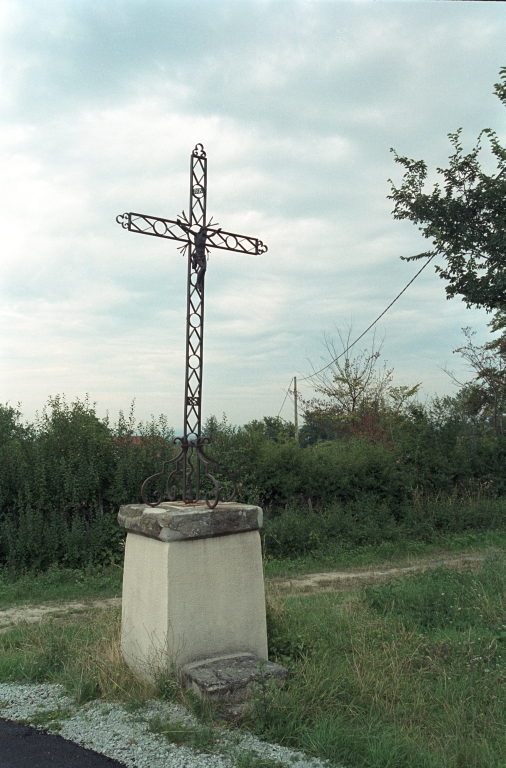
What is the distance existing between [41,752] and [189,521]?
4.26 ft

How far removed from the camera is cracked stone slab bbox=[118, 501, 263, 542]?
346 centimetres

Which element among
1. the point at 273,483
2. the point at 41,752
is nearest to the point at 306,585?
the point at 273,483

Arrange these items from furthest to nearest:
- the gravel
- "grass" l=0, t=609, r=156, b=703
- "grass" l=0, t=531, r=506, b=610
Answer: "grass" l=0, t=531, r=506, b=610
"grass" l=0, t=609, r=156, b=703
the gravel

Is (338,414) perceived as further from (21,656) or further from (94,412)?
(21,656)

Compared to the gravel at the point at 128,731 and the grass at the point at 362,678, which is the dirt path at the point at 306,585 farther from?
the gravel at the point at 128,731

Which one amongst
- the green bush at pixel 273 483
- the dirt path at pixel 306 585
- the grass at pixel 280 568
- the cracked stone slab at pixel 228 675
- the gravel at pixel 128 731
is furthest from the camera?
the green bush at pixel 273 483

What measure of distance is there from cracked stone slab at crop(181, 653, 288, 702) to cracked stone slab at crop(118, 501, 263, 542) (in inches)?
27.4

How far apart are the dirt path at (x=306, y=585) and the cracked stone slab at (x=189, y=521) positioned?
2.95 metres

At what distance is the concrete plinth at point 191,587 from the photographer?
344cm

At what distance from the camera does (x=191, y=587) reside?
11.5 feet

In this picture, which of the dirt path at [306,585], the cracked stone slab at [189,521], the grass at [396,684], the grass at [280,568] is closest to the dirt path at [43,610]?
the dirt path at [306,585]

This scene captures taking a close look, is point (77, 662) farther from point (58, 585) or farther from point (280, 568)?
point (280, 568)

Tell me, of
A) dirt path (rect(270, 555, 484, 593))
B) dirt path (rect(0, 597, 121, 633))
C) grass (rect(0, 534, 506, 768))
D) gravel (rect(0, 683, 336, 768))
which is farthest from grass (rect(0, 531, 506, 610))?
gravel (rect(0, 683, 336, 768))

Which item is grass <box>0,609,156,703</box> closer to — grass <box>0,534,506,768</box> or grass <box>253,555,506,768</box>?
grass <box>0,534,506,768</box>
